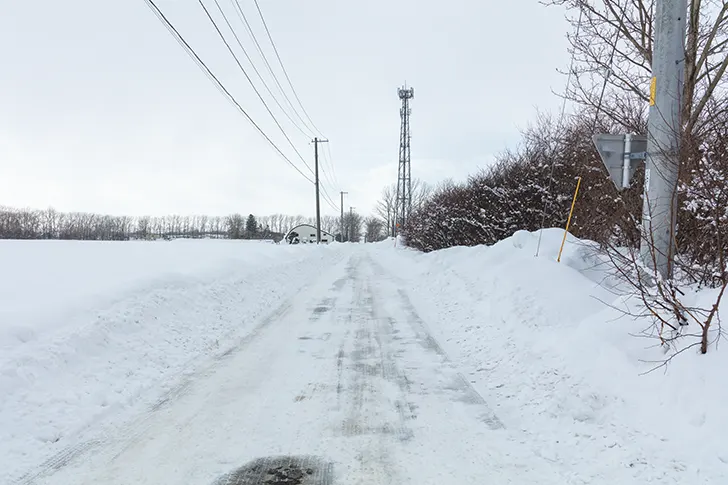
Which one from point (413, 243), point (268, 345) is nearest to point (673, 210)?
point (268, 345)

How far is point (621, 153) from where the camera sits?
16.3 feet

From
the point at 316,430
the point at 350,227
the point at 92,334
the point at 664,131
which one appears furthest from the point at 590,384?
the point at 350,227

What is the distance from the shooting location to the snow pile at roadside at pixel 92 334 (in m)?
3.91

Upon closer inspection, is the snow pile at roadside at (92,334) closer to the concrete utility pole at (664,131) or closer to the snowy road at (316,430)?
the snowy road at (316,430)

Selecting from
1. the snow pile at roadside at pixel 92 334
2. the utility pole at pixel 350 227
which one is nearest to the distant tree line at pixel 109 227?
the utility pole at pixel 350 227

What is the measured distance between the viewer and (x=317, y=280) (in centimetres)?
1589

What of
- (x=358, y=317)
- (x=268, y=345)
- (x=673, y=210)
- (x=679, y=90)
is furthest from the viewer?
(x=358, y=317)

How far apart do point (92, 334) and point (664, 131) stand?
7018 mm

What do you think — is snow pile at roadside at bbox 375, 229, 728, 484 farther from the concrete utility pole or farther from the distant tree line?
the distant tree line

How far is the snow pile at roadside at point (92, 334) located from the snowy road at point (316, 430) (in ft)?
1.22

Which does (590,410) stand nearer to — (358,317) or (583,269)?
(583,269)

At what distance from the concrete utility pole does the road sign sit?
0.25 m

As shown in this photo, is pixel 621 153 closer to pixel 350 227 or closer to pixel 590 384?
pixel 590 384

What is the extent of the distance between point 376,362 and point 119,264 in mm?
7101
